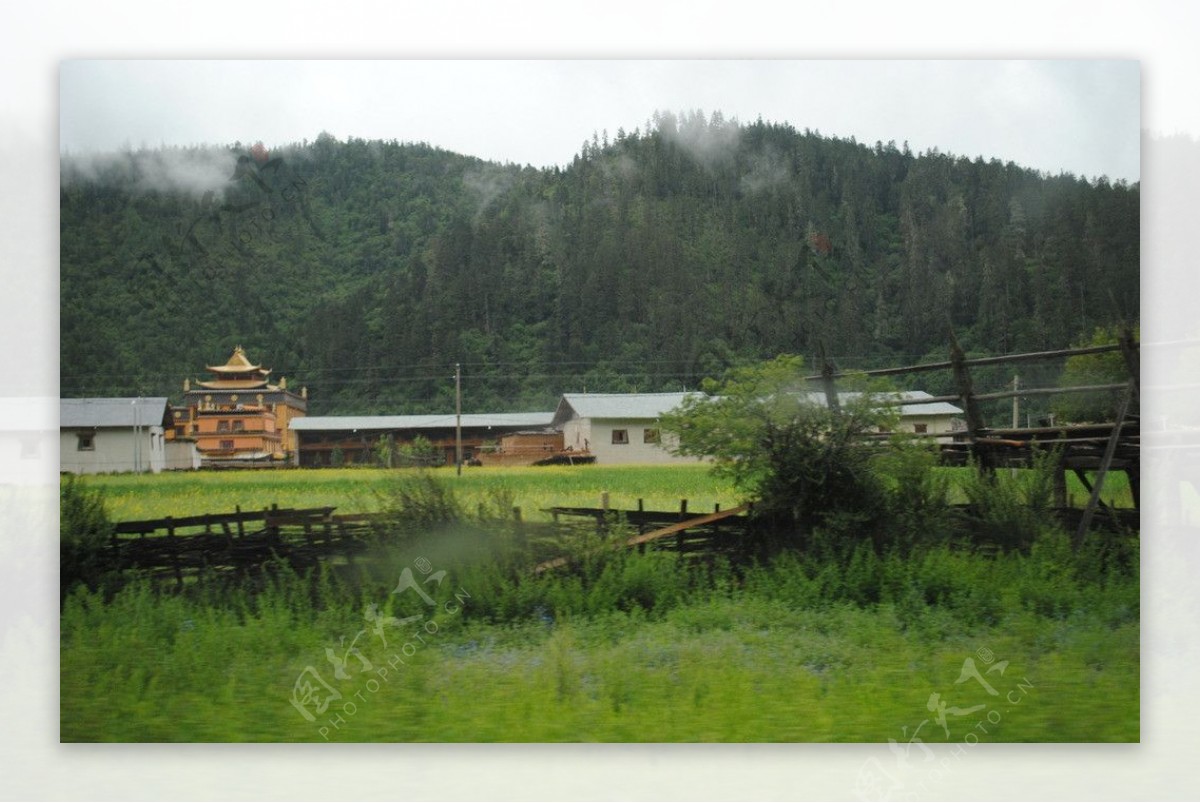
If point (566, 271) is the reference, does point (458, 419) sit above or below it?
below

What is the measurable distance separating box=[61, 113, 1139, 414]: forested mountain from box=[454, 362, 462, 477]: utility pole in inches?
1.5

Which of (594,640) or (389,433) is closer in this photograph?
(594,640)

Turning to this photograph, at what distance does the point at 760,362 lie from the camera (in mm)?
4984

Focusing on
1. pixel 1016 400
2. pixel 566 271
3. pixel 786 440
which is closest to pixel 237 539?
pixel 566 271

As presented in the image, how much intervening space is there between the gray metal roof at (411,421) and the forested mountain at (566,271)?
5cm

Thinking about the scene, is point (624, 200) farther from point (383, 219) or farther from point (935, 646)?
point (935, 646)

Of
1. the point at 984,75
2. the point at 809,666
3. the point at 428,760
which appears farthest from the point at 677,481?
the point at 984,75

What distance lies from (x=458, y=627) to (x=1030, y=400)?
291cm

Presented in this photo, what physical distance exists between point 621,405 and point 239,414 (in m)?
1.82
